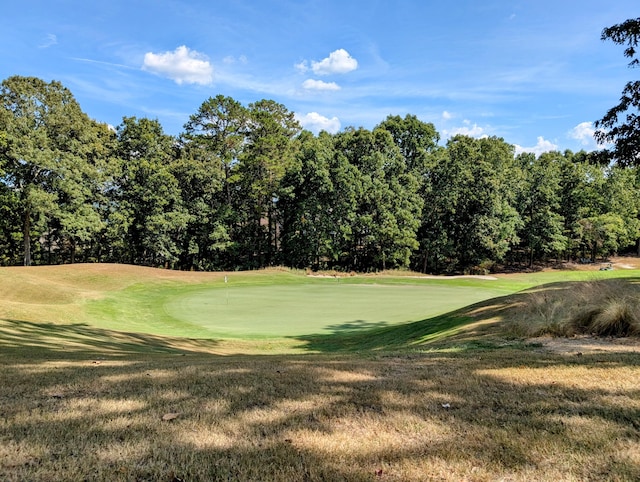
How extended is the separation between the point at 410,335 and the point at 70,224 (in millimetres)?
31756

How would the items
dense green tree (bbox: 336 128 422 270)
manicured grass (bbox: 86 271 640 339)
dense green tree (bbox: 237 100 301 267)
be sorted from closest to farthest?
1. manicured grass (bbox: 86 271 640 339)
2. dense green tree (bbox: 336 128 422 270)
3. dense green tree (bbox: 237 100 301 267)

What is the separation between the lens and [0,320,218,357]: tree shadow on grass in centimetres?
805

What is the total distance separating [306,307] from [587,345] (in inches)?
477

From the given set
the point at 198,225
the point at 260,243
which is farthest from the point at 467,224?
the point at 198,225

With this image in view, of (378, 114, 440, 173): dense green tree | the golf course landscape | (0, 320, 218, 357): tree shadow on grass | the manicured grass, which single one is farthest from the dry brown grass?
(378, 114, 440, 173): dense green tree

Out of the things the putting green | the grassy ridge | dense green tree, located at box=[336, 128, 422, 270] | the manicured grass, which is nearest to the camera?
the grassy ridge

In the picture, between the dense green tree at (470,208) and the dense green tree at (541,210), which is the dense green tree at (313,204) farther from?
the dense green tree at (541,210)

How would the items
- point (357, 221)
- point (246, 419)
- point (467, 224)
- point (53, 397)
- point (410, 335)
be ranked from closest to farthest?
point (246, 419), point (53, 397), point (410, 335), point (357, 221), point (467, 224)

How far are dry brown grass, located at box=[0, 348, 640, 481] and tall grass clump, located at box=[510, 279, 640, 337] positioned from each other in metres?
2.68

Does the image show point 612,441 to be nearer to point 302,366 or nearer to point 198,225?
point 302,366

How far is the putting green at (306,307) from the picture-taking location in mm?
13898

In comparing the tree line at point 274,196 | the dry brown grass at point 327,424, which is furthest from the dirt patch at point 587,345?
the tree line at point 274,196

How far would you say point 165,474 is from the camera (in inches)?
87.7

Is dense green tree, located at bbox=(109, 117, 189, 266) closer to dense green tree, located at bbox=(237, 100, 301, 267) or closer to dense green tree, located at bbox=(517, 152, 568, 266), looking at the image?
dense green tree, located at bbox=(237, 100, 301, 267)
